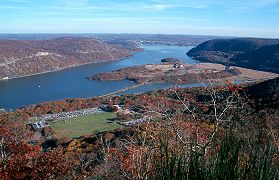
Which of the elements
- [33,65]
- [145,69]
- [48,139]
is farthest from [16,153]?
[33,65]

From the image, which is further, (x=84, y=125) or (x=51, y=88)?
(x=51, y=88)

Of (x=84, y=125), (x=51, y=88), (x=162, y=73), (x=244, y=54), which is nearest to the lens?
(x=84, y=125)

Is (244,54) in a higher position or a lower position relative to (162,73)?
higher

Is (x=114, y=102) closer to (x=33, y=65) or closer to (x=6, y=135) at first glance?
(x=6, y=135)

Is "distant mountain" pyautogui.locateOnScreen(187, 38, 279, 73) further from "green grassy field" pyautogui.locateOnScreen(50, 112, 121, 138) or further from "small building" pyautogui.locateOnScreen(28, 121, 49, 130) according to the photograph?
"small building" pyautogui.locateOnScreen(28, 121, 49, 130)

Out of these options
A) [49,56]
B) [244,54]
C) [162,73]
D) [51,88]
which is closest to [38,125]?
[51,88]

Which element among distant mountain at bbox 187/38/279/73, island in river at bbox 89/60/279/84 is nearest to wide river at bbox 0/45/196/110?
island in river at bbox 89/60/279/84

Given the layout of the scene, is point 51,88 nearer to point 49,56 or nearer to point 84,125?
point 84,125

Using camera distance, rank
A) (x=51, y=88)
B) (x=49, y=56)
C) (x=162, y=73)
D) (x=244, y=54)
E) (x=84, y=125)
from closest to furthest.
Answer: (x=84, y=125), (x=51, y=88), (x=162, y=73), (x=244, y=54), (x=49, y=56)
